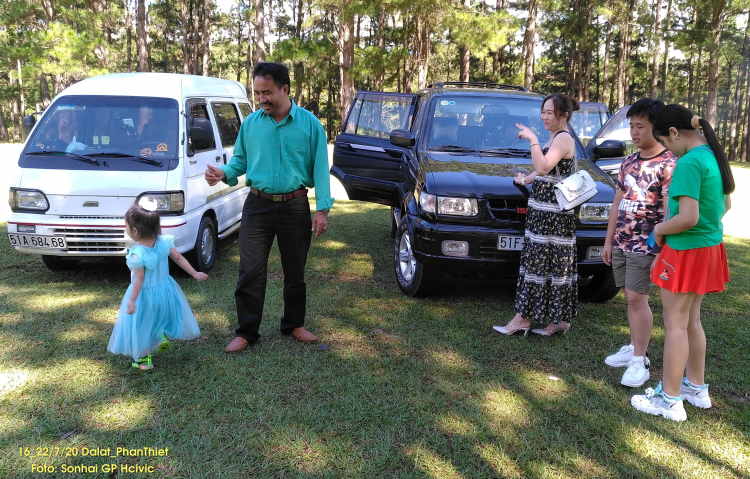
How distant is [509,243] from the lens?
4727 mm

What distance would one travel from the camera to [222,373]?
378 centimetres

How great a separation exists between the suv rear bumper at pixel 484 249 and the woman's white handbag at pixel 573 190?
702 millimetres

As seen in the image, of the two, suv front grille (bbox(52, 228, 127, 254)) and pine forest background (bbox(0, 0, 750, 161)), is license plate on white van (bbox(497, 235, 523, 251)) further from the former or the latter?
pine forest background (bbox(0, 0, 750, 161))

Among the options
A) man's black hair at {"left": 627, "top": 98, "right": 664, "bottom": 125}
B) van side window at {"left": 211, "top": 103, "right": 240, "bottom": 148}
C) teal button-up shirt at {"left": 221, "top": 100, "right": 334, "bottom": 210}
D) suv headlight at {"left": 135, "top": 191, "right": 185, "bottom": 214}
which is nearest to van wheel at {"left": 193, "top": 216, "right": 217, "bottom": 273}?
suv headlight at {"left": 135, "top": 191, "right": 185, "bottom": 214}

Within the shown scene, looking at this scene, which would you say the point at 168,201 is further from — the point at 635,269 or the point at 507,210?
the point at 635,269

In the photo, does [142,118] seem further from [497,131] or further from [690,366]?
[690,366]

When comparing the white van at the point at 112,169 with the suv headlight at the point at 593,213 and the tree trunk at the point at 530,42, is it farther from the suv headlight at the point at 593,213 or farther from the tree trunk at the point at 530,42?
the tree trunk at the point at 530,42

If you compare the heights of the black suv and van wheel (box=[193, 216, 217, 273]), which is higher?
the black suv

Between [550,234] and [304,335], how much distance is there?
2.06 metres

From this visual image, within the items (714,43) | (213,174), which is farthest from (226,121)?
(714,43)

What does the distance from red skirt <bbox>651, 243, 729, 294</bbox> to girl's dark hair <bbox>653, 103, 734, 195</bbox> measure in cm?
35

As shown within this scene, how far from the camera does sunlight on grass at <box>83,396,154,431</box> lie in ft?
10.2

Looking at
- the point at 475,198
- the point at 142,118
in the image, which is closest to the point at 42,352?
the point at 142,118

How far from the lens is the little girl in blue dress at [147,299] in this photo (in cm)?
359
